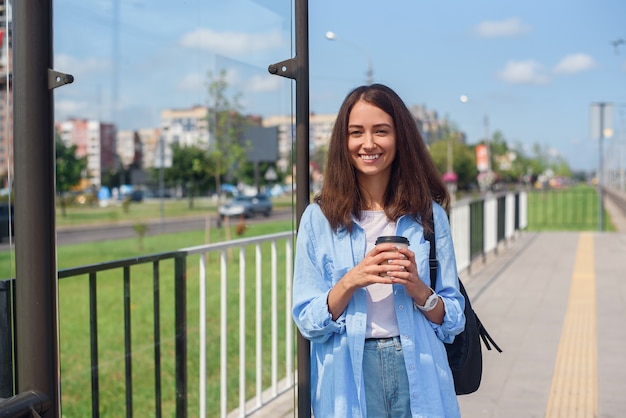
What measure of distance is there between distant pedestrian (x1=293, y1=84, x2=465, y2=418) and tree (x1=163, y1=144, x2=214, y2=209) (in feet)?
43.0

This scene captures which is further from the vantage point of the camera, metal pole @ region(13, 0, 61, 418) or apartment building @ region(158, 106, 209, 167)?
apartment building @ region(158, 106, 209, 167)

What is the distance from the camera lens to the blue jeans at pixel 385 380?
6.19 feet

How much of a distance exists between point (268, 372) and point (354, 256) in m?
3.55

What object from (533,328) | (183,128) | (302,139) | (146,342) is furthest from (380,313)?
(183,128)

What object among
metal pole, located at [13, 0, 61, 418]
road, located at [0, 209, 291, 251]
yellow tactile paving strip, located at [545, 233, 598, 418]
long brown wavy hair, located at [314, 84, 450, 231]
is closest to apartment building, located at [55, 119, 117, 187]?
road, located at [0, 209, 291, 251]

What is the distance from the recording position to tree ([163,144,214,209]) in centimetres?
1664

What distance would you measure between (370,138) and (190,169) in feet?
61.2

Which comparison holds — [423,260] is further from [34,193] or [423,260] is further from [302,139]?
[34,193]

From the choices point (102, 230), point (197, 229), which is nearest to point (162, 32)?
point (197, 229)

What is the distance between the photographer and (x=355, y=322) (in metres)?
1.87

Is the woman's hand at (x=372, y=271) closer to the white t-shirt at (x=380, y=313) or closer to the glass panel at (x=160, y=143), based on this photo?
the white t-shirt at (x=380, y=313)

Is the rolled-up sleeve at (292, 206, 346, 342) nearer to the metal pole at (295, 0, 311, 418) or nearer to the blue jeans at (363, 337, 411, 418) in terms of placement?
the blue jeans at (363, 337, 411, 418)

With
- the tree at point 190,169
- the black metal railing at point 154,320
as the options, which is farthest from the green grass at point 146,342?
the tree at point 190,169

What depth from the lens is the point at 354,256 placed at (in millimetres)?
1925
